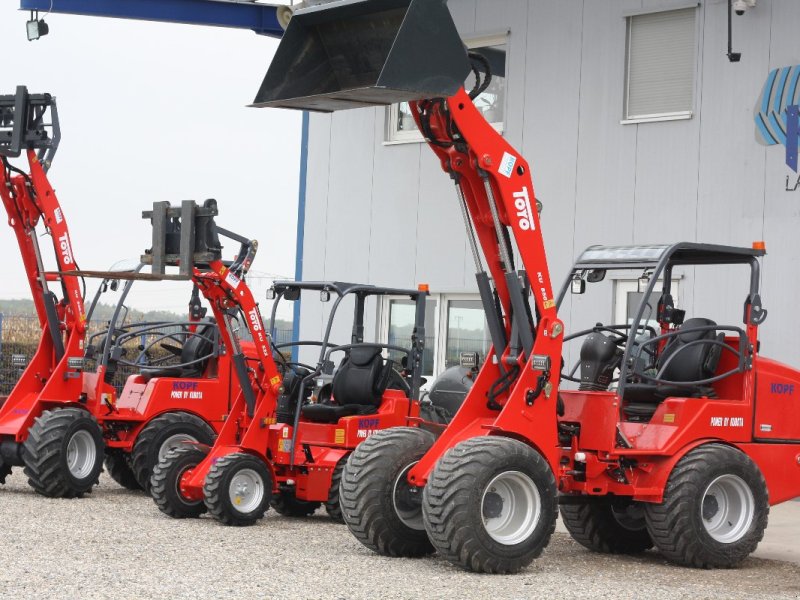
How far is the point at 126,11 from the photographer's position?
18.4 metres

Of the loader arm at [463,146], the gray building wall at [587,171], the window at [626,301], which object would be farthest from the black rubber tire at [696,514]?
the window at [626,301]

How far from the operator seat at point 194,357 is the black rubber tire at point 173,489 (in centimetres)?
270

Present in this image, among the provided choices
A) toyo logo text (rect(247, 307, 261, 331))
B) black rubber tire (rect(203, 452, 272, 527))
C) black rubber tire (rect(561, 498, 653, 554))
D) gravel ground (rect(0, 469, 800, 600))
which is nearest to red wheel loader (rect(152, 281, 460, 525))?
black rubber tire (rect(203, 452, 272, 527))

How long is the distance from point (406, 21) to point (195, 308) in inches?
309

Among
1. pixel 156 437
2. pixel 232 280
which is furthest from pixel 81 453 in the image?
pixel 232 280

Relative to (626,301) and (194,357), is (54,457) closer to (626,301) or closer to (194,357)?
(194,357)

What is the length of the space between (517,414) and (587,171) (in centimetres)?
699

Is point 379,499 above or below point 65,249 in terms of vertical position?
below

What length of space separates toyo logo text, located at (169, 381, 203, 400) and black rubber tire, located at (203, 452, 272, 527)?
8.69 ft

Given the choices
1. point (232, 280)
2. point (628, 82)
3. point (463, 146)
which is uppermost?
point (628, 82)

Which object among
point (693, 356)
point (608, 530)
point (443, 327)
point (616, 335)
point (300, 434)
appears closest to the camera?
point (693, 356)

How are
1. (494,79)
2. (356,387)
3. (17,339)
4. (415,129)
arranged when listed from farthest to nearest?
(17,339) < (415,129) < (494,79) < (356,387)

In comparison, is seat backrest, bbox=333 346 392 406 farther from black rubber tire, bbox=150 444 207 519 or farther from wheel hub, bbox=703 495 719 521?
wheel hub, bbox=703 495 719 521

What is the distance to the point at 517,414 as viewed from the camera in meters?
9.45
